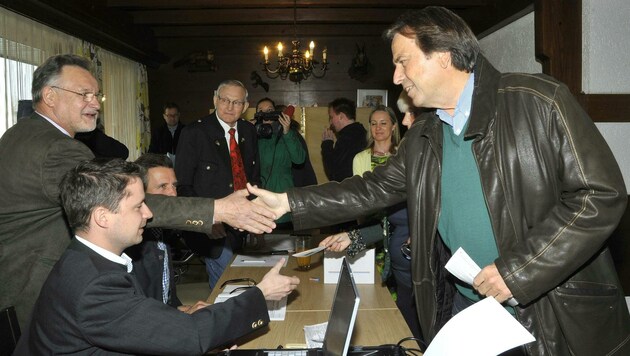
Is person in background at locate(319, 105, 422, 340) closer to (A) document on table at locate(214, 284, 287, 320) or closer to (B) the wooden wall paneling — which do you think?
(A) document on table at locate(214, 284, 287, 320)

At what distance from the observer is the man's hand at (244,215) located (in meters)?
2.39

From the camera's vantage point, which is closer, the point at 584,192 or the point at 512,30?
the point at 584,192

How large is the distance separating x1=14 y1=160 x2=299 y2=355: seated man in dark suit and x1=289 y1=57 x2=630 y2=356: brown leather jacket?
74 centimetres

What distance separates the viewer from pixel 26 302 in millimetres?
2211

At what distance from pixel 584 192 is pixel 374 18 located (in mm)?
6356

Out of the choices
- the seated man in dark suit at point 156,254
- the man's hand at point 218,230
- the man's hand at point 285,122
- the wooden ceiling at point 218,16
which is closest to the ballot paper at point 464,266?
the seated man in dark suit at point 156,254

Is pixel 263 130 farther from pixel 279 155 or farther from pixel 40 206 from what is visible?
pixel 40 206

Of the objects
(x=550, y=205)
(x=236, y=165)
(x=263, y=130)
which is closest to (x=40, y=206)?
(x=550, y=205)

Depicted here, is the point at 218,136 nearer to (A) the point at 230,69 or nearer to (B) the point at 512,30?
(B) the point at 512,30

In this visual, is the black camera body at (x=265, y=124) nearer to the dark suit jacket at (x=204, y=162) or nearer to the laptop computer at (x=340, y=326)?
the dark suit jacket at (x=204, y=162)

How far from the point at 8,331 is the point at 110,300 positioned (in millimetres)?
556

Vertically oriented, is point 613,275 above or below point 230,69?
below

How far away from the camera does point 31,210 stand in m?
2.21

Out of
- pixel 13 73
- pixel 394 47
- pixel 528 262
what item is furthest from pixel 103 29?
pixel 528 262
